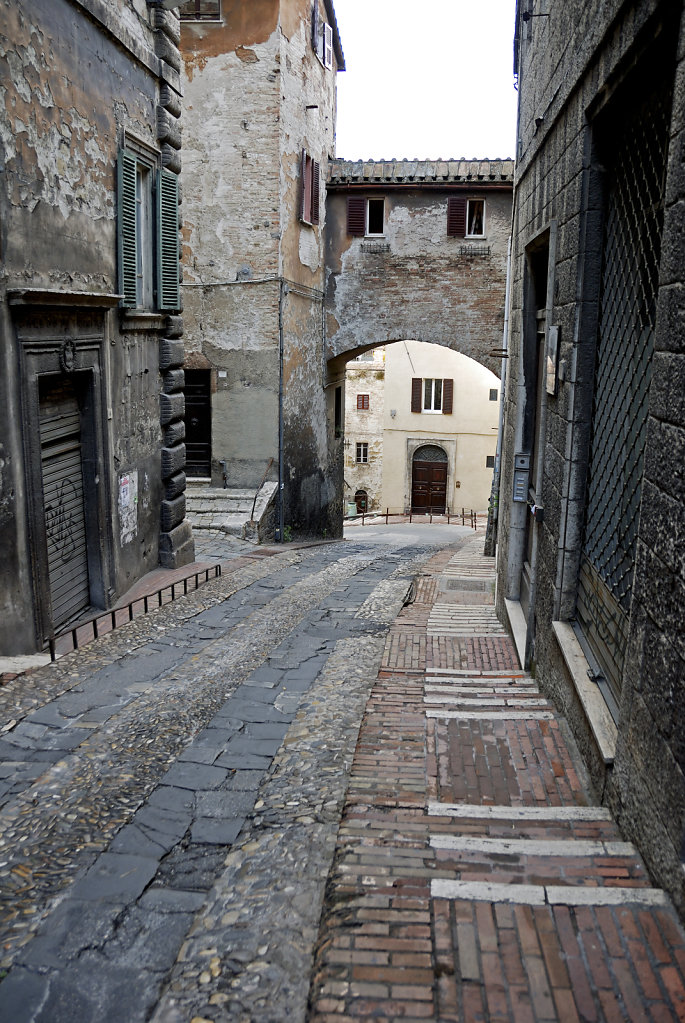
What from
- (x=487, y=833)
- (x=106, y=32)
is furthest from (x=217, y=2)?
(x=487, y=833)

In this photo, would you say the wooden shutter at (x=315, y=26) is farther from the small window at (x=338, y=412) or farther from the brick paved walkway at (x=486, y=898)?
the brick paved walkway at (x=486, y=898)

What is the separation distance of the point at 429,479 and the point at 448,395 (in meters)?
3.47

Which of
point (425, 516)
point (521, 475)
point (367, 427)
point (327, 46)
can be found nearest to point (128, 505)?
point (521, 475)

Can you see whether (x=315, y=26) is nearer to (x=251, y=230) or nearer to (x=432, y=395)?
(x=251, y=230)

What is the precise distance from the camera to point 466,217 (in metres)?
17.5

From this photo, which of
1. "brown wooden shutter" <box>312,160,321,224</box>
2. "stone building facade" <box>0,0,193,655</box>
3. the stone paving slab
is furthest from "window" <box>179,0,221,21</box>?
the stone paving slab

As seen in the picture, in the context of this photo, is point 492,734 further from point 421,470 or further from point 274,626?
point 421,470

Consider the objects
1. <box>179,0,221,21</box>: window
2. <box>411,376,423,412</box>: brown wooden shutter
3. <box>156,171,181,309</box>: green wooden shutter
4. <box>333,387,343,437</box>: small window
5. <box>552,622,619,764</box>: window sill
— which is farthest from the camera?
<box>411,376,423,412</box>: brown wooden shutter

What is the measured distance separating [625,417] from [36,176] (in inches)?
209

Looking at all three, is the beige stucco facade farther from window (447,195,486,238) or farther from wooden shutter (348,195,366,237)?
wooden shutter (348,195,366,237)

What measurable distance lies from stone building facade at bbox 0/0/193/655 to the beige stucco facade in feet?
72.5

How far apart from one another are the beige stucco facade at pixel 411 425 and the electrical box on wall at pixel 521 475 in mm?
24218

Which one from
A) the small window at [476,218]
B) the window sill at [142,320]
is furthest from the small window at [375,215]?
the window sill at [142,320]

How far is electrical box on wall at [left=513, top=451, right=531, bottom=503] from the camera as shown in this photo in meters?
7.63
